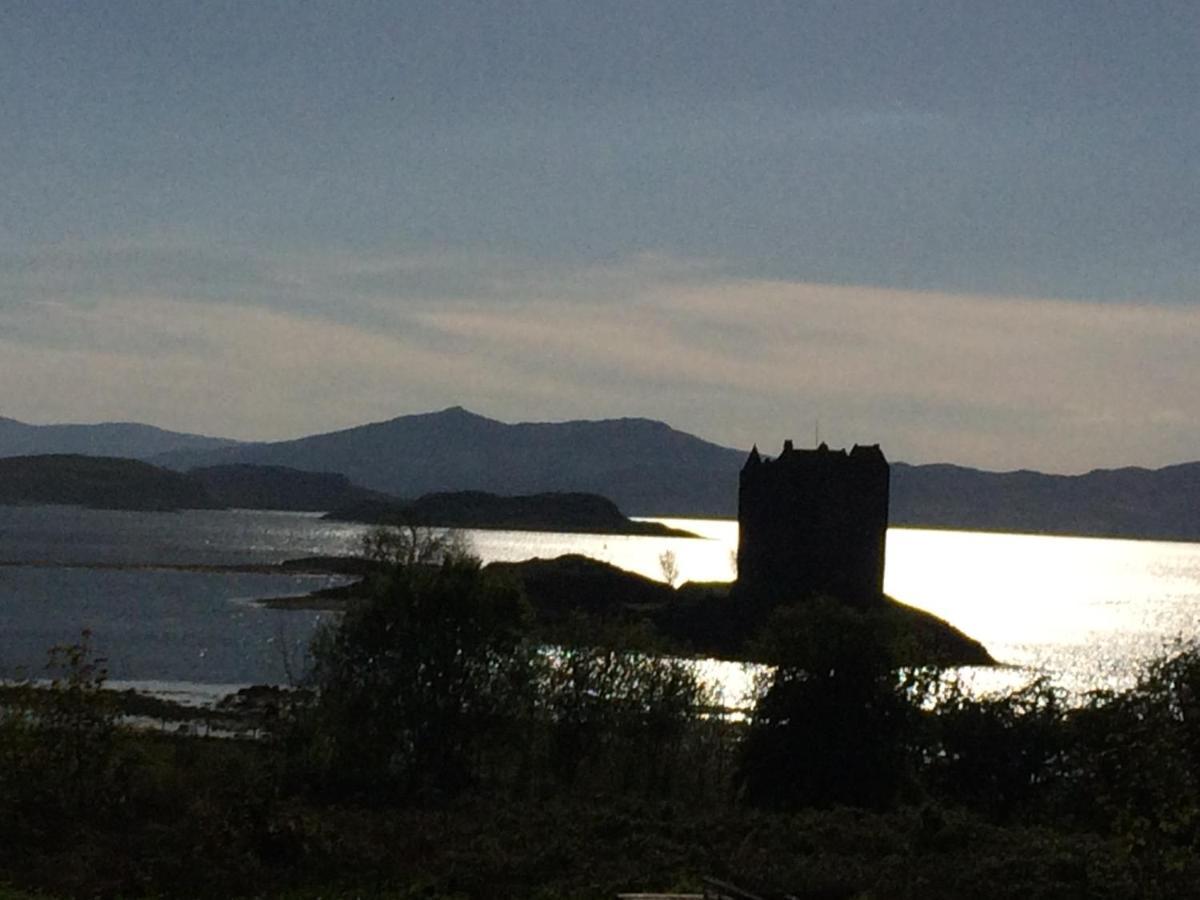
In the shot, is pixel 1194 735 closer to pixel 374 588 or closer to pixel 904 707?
pixel 904 707

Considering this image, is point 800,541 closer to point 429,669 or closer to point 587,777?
point 587,777

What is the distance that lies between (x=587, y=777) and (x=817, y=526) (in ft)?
233

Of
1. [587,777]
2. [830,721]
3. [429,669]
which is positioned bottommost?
[587,777]

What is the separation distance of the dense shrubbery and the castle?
200 feet

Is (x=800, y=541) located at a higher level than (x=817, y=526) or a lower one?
lower

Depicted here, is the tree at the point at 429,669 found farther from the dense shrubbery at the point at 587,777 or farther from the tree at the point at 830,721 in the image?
the tree at the point at 830,721

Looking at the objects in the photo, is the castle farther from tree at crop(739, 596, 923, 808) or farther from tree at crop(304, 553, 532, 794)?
tree at crop(304, 553, 532, 794)

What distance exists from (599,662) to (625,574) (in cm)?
11169

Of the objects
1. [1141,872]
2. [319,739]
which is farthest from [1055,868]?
[319,739]

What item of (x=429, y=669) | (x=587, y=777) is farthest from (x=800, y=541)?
(x=429, y=669)

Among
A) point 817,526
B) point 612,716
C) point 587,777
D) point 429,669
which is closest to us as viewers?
point 429,669

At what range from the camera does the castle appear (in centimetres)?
12325

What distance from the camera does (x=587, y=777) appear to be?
5569 centimetres

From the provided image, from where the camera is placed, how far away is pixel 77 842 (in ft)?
109
